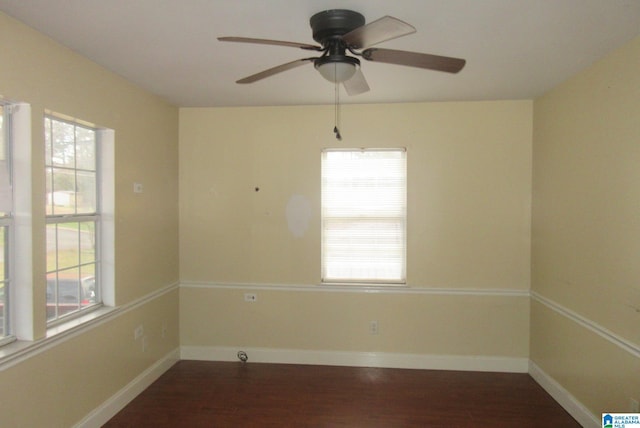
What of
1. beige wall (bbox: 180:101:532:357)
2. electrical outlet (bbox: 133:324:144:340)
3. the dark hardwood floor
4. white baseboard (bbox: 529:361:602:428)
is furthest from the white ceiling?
the dark hardwood floor

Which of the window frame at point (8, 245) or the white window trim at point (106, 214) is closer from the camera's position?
the window frame at point (8, 245)

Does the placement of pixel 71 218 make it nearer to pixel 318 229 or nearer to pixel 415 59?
pixel 318 229

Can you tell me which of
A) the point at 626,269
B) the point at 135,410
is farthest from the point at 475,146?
the point at 135,410

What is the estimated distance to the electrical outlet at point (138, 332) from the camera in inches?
122

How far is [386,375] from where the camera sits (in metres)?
3.46

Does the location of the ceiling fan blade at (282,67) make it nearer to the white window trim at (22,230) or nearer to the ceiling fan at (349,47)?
the ceiling fan at (349,47)

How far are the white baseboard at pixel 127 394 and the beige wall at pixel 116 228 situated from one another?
0.06 meters

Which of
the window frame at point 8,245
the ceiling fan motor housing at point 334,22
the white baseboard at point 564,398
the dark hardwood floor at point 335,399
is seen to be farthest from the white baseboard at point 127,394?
the white baseboard at point 564,398

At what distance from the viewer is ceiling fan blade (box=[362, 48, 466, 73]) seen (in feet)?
5.29

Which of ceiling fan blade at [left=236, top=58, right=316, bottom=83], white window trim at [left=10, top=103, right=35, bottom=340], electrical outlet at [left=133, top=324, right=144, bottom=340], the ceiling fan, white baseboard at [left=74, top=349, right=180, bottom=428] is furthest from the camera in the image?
electrical outlet at [left=133, top=324, right=144, bottom=340]

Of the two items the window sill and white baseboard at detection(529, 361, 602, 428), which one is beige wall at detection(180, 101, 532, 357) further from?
the window sill

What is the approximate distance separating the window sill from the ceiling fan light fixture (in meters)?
2.22

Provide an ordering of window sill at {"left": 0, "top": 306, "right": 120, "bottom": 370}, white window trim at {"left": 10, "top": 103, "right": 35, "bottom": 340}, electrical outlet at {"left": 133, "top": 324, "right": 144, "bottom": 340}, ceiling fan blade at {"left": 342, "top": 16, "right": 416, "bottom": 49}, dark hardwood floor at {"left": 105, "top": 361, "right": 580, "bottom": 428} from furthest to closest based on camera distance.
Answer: electrical outlet at {"left": 133, "top": 324, "right": 144, "bottom": 340} → dark hardwood floor at {"left": 105, "top": 361, "right": 580, "bottom": 428} → white window trim at {"left": 10, "top": 103, "right": 35, "bottom": 340} → window sill at {"left": 0, "top": 306, "right": 120, "bottom": 370} → ceiling fan blade at {"left": 342, "top": 16, "right": 416, "bottom": 49}

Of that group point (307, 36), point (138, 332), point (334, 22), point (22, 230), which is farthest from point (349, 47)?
point (138, 332)
